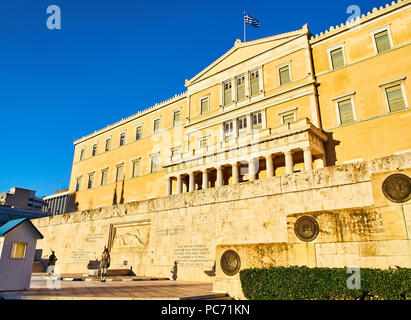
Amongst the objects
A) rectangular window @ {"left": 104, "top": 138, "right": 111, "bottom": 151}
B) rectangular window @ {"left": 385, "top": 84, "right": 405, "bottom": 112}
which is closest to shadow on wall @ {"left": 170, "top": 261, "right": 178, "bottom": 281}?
rectangular window @ {"left": 385, "top": 84, "right": 405, "bottom": 112}

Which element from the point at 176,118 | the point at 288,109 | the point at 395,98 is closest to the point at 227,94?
the point at 288,109

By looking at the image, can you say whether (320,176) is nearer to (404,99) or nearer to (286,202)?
(286,202)

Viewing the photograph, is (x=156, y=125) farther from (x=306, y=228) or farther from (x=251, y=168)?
(x=306, y=228)

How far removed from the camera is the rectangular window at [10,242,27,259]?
37.8 ft

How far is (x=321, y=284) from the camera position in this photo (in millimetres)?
8070

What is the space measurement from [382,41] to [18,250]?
29.3 m

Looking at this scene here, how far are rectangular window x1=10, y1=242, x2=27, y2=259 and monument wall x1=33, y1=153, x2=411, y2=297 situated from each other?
7790 millimetres

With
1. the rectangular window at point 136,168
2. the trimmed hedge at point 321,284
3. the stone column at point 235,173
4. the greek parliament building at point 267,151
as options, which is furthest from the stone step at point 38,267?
the trimmed hedge at point 321,284

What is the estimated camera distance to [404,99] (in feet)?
73.6

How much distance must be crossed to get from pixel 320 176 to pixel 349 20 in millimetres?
20665

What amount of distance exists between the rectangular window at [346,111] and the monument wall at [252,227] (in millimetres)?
14287

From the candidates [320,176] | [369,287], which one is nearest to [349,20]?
[320,176]

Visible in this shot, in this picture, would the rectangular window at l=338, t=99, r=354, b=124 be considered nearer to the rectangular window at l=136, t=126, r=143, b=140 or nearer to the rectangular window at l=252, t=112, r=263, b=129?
the rectangular window at l=252, t=112, r=263, b=129

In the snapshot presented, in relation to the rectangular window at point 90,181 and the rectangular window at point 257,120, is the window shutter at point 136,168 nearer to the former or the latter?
the rectangular window at point 90,181
